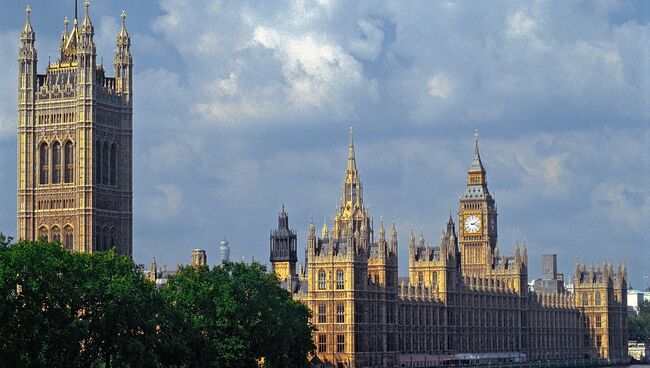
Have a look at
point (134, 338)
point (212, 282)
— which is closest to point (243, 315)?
point (212, 282)

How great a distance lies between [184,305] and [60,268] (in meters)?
26.4

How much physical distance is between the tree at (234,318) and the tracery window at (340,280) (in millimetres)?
37919

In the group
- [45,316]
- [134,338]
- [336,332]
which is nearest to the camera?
[45,316]

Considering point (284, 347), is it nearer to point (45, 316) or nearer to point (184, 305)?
point (184, 305)

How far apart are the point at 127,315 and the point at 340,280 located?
7775 cm

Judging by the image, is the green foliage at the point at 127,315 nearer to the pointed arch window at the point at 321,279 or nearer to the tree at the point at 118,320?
the tree at the point at 118,320

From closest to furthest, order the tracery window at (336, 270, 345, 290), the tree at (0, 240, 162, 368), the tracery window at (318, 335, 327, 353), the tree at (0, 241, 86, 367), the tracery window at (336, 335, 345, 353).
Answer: the tree at (0, 241, 86, 367), the tree at (0, 240, 162, 368), the tracery window at (336, 335, 345, 353), the tracery window at (318, 335, 327, 353), the tracery window at (336, 270, 345, 290)

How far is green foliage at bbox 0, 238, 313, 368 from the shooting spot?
113 meters

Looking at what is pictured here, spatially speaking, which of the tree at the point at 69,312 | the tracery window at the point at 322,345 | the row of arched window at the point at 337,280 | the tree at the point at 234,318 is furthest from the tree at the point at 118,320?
the row of arched window at the point at 337,280

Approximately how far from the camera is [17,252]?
117 meters

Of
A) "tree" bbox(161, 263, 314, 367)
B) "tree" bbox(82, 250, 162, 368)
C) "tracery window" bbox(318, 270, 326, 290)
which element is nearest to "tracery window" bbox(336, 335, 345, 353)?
A: "tracery window" bbox(318, 270, 326, 290)

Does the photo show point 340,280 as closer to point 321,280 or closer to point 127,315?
point 321,280

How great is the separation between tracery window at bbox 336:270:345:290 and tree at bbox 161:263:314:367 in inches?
1493

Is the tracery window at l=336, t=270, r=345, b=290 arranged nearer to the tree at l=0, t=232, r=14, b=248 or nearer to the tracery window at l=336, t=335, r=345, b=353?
→ the tracery window at l=336, t=335, r=345, b=353
